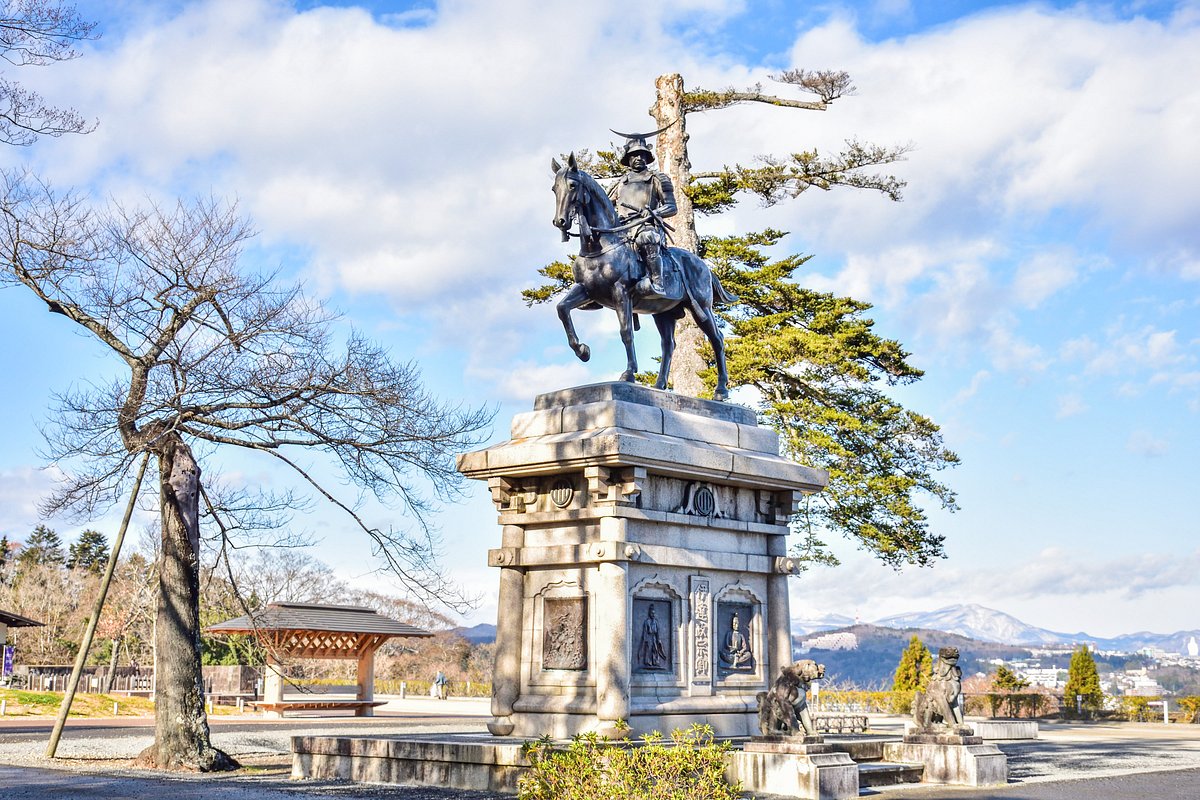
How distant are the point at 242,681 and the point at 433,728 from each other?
20011 mm

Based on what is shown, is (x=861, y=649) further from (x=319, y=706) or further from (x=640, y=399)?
(x=640, y=399)

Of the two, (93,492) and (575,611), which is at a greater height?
(93,492)

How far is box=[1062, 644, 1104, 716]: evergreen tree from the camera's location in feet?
117

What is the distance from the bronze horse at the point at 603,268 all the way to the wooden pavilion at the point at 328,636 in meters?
19.0

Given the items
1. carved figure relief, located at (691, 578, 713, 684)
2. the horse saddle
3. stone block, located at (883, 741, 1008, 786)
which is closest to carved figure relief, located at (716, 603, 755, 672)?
carved figure relief, located at (691, 578, 713, 684)

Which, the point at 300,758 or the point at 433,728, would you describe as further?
the point at 433,728

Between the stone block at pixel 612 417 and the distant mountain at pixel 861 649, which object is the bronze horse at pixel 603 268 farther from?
the distant mountain at pixel 861 649

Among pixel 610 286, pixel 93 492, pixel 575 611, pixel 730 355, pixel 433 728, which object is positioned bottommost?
pixel 433 728

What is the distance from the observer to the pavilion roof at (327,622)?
102ft

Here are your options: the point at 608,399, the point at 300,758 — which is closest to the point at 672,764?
the point at 608,399

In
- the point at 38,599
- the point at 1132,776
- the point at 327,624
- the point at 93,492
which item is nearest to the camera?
the point at 1132,776

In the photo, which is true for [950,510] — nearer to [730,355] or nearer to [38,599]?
[730,355]

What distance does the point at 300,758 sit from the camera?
518 inches

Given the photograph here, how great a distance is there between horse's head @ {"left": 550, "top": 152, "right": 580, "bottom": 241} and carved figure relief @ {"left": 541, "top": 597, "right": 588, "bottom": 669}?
397cm
